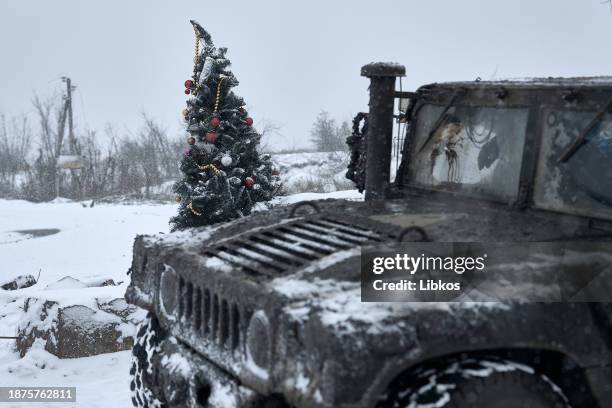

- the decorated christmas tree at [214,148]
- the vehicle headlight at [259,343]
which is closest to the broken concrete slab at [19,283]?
the decorated christmas tree at [214,148]

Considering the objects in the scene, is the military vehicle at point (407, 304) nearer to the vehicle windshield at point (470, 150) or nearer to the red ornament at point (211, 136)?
the vehicle windshield at point (470, 150)

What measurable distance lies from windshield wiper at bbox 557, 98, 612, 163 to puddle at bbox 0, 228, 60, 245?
365 inches

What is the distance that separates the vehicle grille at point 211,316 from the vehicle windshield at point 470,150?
1.56 m

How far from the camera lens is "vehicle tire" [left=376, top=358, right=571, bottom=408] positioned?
229cm

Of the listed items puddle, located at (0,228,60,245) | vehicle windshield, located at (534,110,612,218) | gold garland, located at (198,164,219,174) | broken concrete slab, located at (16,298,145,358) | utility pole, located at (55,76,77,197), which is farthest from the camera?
utility pole, located at (55,76,77,197)

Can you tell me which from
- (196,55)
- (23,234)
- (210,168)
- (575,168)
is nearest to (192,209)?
(210,168)

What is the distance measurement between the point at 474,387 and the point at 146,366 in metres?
1.84

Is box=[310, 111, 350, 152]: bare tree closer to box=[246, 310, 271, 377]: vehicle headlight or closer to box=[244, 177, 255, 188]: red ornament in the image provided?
box=[244, 177, 255, 188]: red ornament

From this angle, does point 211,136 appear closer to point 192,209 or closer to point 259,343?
point 192,209

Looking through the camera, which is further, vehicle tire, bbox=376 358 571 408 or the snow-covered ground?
the snow-covered ground

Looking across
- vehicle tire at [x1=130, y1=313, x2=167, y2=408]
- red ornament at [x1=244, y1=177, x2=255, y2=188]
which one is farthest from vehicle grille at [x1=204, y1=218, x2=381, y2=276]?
red ornament at [x1=244, y1=177, x2=255, y2=188]

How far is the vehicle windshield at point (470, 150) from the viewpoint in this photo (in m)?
3.44

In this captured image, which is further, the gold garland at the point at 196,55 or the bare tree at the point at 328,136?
the bare tree at the point at 328,136

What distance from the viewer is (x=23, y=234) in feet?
37.0
